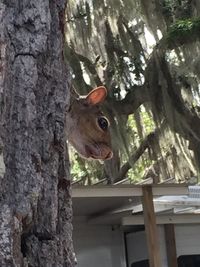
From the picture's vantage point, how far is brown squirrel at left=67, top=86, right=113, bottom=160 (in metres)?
2.79

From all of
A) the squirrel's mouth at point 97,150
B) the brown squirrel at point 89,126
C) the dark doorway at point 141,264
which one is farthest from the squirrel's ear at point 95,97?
the dark doorway at point 141,264

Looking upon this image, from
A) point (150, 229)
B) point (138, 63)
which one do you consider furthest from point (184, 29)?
point (150, 229)

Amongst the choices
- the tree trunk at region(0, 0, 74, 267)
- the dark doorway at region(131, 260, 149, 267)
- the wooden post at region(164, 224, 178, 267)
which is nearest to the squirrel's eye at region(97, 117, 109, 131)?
the tree trunk at region(0, 0, 74, 267)

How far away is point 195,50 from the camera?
10.1 m

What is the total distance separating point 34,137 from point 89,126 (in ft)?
3.92

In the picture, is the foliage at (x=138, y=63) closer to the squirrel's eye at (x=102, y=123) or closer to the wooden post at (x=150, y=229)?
the wooden post at (x=150, y=229)

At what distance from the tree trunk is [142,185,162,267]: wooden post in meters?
5.70

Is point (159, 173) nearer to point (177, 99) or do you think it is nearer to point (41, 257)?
point (177, 99)

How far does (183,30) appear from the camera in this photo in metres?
9.49

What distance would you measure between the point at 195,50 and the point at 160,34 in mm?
838

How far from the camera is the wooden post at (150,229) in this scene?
7.32m

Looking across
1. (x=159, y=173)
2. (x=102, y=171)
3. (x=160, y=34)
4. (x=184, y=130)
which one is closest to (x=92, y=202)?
(x=184, y=130)

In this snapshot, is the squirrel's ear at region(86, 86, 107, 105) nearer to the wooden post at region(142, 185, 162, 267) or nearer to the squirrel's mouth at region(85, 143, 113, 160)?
the squirrel's mouth at region(85, 143, 113, 160)

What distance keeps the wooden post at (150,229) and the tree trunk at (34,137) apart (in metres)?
5.70
